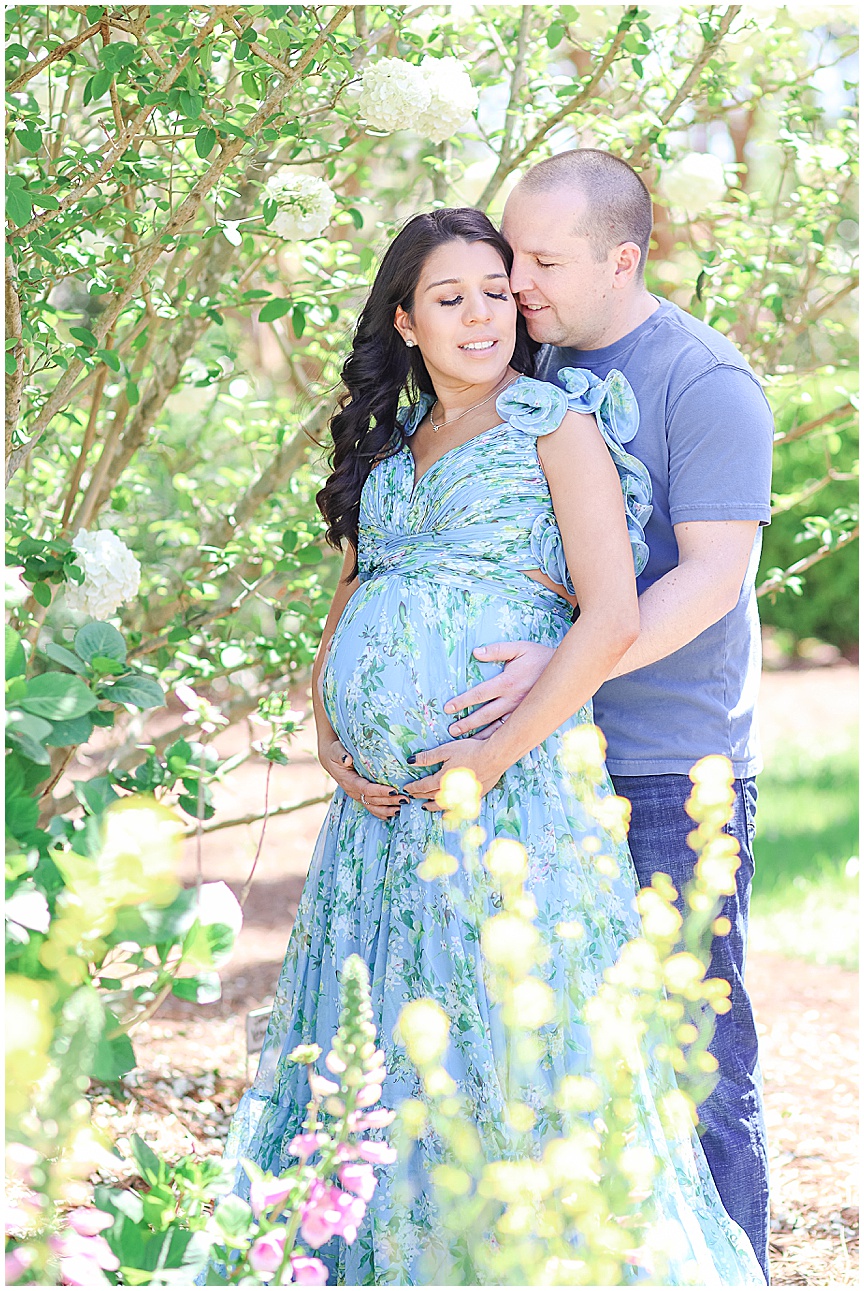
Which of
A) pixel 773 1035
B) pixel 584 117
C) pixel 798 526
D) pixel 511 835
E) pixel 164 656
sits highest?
pixel 798 526

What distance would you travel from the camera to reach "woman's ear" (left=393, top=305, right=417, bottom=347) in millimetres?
2096

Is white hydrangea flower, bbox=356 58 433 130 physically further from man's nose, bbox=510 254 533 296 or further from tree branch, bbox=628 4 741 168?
tree branch, bbox=628 4 741 168

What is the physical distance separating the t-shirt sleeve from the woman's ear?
0.46 metres

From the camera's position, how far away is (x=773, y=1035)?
370 centimetres

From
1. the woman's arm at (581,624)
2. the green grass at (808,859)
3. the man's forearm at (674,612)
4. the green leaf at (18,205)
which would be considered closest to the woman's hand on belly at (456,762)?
the woman's arm at (581,624)

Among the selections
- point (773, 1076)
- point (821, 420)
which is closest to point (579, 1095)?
point (821, 420)

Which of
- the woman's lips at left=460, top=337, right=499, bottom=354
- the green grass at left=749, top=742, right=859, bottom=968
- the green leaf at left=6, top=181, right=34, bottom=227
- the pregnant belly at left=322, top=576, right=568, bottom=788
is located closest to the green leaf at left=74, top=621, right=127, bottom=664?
the pregnant belly at left=322, top=576, right=568, bottom=788

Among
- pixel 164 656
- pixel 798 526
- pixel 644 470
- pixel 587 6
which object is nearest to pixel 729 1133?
pixel 644 470

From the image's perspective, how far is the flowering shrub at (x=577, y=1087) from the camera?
127cm

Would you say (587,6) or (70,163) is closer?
(70,163)

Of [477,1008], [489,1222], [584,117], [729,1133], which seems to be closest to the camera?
[489,1222]

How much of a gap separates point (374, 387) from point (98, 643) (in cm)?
97

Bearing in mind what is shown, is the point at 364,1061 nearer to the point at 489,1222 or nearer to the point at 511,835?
the point at 489,1222

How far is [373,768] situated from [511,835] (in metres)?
0.24
